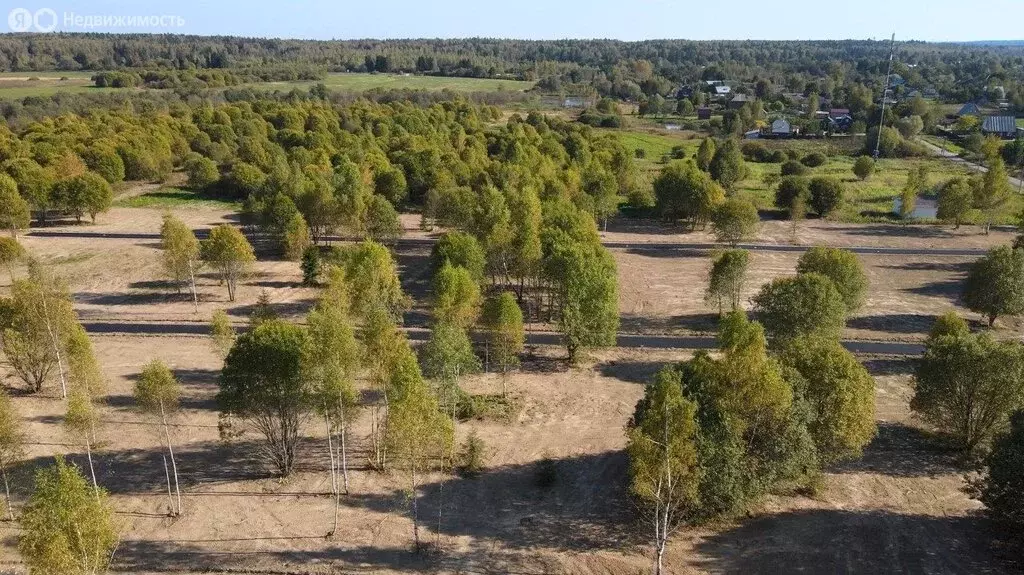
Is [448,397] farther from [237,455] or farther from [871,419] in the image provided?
[871,419]

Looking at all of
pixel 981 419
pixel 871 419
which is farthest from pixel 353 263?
pixel 981 419

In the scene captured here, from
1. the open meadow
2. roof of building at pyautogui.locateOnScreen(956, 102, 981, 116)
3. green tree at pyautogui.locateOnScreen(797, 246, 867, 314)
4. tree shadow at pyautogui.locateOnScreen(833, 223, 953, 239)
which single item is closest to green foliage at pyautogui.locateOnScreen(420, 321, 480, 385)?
the open meadow

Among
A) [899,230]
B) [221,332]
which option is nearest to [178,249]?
[221,332]

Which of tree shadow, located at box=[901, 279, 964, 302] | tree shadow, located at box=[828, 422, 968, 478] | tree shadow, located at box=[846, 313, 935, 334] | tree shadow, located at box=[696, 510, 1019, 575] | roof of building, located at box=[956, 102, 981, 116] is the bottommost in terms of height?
tree shadow, located at box=[828, 422, 968, 478]

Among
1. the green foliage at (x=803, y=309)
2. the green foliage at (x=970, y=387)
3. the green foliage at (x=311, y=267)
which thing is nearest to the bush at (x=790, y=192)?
the green foliage at (x=803, y=309)

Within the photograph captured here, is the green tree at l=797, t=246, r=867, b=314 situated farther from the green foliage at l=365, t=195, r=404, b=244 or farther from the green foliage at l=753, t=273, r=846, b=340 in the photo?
the green foliage at l=365, t=195, r=404, b=244

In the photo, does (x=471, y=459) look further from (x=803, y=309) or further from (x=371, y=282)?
(x=803, y=309)
